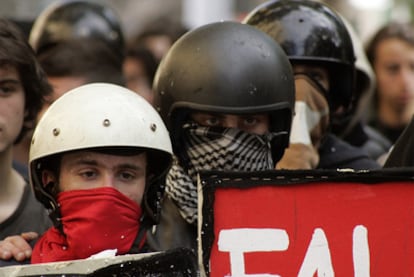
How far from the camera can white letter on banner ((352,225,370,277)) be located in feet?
12.6

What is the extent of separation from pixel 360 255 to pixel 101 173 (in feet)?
3.25

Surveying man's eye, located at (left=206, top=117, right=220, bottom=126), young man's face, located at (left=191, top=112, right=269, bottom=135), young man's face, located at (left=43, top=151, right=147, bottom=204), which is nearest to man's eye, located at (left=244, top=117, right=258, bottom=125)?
young man's face, located at (left=191, top=112, right=269, bottom=135)

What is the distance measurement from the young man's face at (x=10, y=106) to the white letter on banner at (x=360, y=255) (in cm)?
169

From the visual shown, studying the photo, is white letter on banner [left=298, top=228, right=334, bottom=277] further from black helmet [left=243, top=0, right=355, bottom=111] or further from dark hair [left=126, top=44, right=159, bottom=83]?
dark hair [left=126, top=44, right=159, bottom=83]

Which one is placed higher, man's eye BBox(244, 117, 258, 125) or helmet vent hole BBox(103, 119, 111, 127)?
helmet vent hole BBox(103, 119, 111, 127)

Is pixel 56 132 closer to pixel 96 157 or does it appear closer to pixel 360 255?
pixel 96 157

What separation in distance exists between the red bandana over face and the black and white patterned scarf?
47 centimetres

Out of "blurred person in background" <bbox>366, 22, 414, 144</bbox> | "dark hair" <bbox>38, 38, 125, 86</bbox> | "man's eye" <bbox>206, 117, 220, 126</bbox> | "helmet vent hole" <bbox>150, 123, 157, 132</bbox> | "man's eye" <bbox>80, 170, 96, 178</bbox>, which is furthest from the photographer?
"blurred person in background" <bbox>366, 22, 414, 144</bbox>

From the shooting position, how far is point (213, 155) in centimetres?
462

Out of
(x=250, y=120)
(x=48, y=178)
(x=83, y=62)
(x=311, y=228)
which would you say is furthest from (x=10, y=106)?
(x=83, y=62)

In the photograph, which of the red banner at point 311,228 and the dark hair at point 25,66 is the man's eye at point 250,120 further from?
the dark hair at point 25,66

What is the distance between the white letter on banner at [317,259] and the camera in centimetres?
383

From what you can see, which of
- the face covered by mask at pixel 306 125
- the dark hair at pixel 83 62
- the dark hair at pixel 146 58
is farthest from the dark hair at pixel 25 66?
the dark hair at pixel 146 58

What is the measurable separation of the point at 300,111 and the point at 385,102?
10.2 feet
